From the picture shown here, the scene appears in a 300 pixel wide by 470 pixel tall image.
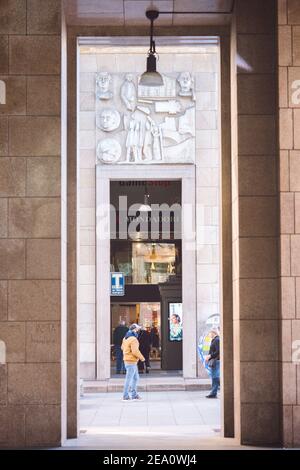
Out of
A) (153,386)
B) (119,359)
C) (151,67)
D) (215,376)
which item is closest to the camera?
(151,67)

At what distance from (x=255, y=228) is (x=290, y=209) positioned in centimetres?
59

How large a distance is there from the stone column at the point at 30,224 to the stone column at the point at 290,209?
294cm

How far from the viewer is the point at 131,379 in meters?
18.5

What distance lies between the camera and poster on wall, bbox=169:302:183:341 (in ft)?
83.3

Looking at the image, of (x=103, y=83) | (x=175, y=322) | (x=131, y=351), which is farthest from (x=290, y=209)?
(x=175, y=322)

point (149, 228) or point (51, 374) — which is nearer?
point (51, 374)

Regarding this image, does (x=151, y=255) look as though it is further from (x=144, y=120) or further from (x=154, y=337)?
(x=144, y=120)

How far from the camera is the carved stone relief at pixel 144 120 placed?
23.0 metres

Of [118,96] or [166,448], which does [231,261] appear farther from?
[118,96]

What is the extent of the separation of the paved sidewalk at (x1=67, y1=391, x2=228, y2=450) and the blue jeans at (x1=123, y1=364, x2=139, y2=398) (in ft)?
0.98

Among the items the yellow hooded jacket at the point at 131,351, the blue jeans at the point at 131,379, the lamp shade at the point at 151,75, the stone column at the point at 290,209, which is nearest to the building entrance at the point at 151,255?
the blue jeans at the point at 131,379

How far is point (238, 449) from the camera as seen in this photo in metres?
10.0
